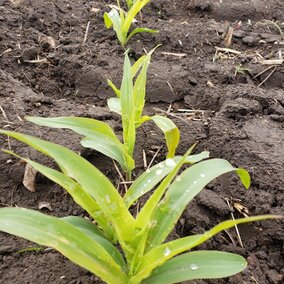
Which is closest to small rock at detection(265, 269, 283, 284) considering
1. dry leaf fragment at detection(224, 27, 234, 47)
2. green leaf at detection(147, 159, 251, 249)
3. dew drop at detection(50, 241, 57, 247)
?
green leaf at detection(147, 159, 251, 249)

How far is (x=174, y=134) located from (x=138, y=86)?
0.87ft

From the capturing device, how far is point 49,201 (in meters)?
1.32

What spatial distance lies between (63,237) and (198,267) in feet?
1.02

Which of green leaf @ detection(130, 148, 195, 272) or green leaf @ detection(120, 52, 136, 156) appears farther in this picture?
green leaf @ detection(120, 52, 136, 156)

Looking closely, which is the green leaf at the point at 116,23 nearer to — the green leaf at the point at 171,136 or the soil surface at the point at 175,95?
the soil surface at the point at 175,95

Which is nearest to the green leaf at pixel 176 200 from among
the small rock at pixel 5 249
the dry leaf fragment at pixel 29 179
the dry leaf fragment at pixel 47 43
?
the small rock at pixel 5 249

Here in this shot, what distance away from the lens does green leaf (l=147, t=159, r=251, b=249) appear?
992mm

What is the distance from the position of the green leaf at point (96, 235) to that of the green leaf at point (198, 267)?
8 cm

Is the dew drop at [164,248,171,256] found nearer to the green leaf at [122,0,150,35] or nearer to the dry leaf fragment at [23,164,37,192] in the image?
the dry leaf fragment at [23,164,37,192]

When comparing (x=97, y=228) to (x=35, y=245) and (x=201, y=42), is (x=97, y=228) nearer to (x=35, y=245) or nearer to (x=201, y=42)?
(x=35, y=245)

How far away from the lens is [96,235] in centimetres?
107

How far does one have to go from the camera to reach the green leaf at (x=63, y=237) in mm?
885

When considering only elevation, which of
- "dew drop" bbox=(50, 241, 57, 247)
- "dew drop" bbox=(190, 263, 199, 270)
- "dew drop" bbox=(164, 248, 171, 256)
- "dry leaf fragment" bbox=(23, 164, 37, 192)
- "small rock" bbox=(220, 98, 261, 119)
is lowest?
"dry leaf fragment" bbox=(23, 164, 37, 192)

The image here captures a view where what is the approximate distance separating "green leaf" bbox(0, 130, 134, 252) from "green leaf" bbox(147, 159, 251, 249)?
0.06 m
